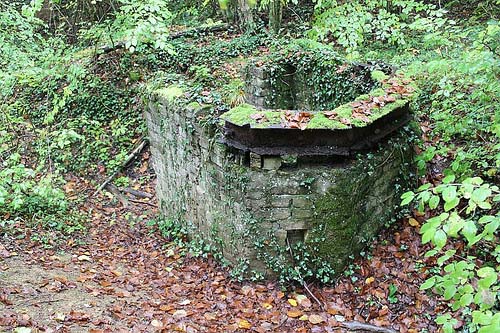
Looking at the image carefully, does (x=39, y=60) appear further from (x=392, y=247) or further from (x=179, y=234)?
(x=392, y=247)

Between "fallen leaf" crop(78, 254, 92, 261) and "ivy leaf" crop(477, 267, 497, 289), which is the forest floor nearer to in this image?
"fallen leaf" crop(78, 254, 92, 261)

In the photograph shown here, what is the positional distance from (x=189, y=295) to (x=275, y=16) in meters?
8.74

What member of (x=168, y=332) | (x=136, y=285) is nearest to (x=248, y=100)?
(x=136, y=285)

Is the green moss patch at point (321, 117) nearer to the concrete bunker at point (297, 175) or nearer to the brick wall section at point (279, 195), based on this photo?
the concrete bunker at point (297, 175)

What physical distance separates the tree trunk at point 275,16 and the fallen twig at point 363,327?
29.9ft

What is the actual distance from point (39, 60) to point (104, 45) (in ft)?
8.48

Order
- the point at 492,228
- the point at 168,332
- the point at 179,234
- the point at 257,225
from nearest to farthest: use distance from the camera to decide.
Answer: the point at 492,228
the point at 168,332
the point at 257,225
the point at 179,234

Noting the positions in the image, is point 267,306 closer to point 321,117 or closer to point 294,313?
point 294,313

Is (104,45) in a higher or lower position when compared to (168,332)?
higher

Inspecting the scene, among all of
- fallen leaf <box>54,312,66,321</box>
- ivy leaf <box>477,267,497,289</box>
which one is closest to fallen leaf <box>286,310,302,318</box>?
fallen leaf <box>54,312,66,321</box>

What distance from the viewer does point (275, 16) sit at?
12.3 m

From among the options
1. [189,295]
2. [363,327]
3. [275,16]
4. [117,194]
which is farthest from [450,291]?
[275,16]

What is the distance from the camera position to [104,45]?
1200 centimetres

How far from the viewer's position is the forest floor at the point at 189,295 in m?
4.68
